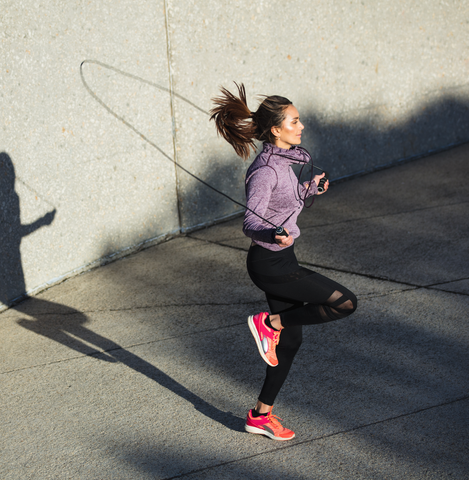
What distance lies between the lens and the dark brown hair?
314cm

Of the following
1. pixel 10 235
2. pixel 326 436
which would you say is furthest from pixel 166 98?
pixel 326 436

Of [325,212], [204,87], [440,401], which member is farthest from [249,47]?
[440,401]

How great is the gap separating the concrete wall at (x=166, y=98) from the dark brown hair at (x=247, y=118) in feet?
7.96

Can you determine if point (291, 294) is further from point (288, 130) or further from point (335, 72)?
point (335, 72)

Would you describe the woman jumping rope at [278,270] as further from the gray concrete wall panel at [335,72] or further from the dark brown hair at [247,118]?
the gray concrete wall panel at [335,72]

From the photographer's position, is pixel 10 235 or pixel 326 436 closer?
pixel 326 436

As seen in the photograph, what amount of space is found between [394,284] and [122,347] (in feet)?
7.25

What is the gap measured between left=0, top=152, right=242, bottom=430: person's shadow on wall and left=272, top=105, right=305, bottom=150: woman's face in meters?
1.78

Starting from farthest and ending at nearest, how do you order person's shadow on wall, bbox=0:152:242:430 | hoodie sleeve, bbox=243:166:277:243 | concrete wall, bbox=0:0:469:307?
concrete wall, bbox=0:0:469:307 → person's shadow on wall, bbox=0:152:242:430 → hoodie sleeve, bbox=243:166:277:243

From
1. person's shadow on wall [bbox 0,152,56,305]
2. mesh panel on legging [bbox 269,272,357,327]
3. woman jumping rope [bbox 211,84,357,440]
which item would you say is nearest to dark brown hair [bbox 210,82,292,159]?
woman jumping rope [bbox 211,84,357,440]

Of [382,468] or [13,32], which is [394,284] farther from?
[13,32]

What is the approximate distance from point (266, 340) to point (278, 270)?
0.37 m

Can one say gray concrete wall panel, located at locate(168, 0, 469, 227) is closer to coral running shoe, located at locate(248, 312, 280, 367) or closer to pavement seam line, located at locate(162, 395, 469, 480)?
coral running shoe, located at locate(248, 312, 280, 367)

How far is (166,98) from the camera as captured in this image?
20.4 ft
